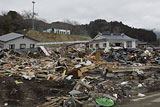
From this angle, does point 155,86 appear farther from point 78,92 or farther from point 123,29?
point 123,29

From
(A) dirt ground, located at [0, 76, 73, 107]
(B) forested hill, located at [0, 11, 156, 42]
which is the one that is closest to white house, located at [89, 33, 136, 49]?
(B) forested hill, located at [0, 11, 156, 42]

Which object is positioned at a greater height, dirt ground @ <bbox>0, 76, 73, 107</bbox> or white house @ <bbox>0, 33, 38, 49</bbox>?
white house @ <bbox>0, 33, 38, 49</bbox>

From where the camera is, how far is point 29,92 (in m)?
5.75

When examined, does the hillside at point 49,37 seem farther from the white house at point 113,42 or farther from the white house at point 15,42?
the white house at point 113,42

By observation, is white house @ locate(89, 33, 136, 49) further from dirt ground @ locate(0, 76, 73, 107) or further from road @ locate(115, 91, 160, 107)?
dirt ground @ locate(0, 76, 73, 107)

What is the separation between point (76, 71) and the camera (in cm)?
790

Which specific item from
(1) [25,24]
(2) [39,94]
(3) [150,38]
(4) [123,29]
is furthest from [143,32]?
(2) [39,94]

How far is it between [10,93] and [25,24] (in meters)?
35.0

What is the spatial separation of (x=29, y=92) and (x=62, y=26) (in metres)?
47.0

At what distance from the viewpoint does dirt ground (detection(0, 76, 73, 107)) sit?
4823 mm

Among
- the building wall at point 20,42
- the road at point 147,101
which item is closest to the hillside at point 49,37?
the building wall at point 20,42

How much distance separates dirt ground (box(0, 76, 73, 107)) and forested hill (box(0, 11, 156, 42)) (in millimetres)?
28927

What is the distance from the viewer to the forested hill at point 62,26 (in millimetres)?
31656

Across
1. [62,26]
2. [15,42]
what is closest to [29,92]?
[15,42]
